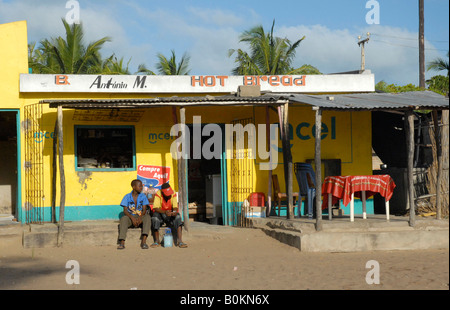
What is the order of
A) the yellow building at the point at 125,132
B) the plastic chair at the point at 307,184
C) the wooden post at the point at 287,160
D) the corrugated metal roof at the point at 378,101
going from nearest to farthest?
the corrugated metal roof at the point at 378,101 < the plastic chair at the point at 307,184 < the wooden post at the point at 287,160 < the yellow building at the point at 125,132

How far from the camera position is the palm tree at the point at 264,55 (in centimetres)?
2589

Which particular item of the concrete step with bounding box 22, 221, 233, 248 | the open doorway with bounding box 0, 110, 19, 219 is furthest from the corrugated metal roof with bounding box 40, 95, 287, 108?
the open doorway with bounding box 0, 110, 19, 219

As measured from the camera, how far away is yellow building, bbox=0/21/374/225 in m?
11.7

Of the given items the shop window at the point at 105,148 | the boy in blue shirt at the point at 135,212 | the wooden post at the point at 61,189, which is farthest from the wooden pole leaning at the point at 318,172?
the wooden post at the point at 61,189

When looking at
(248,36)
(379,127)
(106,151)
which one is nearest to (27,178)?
(106,151)

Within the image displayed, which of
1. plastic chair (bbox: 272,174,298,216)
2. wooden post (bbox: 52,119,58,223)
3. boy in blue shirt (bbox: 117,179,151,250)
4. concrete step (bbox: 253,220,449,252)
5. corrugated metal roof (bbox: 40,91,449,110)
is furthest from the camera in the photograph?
plastic chair (bbox: 272,174,298,216)

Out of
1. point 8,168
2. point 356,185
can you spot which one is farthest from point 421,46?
point 8,168

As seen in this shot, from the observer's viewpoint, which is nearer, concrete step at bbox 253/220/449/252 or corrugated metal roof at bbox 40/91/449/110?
concrete step at bbox 253/220/449/252

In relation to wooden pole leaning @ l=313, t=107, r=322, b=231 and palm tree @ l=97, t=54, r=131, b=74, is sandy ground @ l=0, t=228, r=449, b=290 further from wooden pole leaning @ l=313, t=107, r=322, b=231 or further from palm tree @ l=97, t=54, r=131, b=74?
palm tree @ l=97, t=54, r=131, b=74

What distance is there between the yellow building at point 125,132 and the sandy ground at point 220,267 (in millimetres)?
1710

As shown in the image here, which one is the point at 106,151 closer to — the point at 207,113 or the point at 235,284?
the point at 207,113

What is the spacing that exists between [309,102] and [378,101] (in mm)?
1436

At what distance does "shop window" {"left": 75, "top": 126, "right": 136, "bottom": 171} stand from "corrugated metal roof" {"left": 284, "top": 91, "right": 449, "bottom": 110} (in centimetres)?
364

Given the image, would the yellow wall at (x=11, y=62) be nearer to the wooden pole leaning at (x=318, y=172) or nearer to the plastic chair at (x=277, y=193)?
the plastic chair at (x=277, y=193)
